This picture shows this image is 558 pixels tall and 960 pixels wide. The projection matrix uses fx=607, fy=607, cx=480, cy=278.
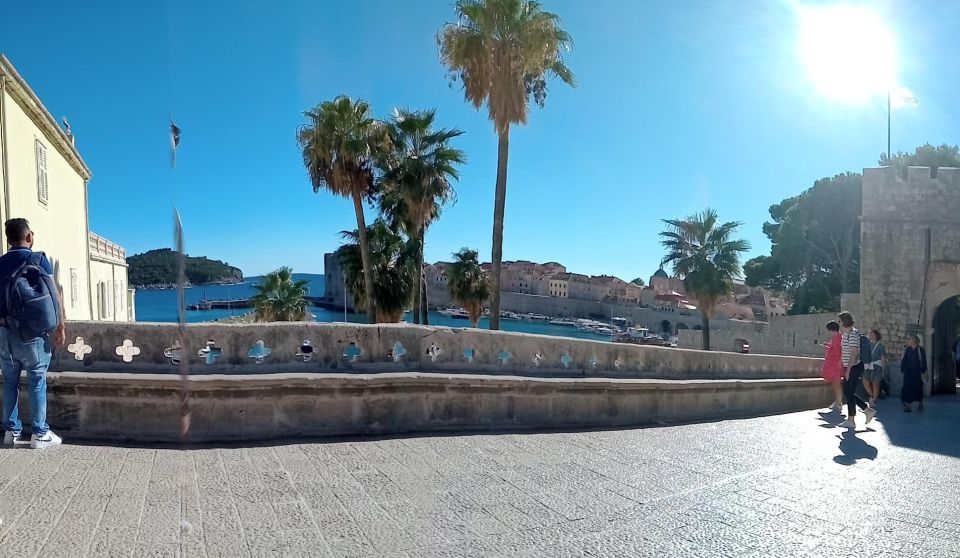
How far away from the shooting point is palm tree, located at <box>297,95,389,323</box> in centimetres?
1864

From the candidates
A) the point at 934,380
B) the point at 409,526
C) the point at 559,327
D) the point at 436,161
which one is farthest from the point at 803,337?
the point at 559,327

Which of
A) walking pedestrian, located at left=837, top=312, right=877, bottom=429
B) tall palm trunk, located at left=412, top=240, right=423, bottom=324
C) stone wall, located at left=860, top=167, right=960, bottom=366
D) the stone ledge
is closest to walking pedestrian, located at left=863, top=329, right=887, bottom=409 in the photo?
walking pedestrian, located at left=837, top=312, right=877, bottom=429

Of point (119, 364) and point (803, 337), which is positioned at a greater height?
point (119, 364)

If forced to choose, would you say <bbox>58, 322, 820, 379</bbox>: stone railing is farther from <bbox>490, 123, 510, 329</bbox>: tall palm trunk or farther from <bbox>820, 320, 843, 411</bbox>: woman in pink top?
<bbox>490, 123, 510, 329</bbox>: tall palm trunk

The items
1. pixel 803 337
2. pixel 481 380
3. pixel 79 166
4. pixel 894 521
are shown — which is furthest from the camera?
pixel 803 337

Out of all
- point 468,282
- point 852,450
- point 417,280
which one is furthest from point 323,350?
point 468,282

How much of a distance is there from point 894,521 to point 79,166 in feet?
67.2

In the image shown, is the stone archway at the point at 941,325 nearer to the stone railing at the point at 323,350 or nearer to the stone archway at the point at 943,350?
the stone archway at the point at 943,350

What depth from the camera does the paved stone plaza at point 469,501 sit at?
10.6ft

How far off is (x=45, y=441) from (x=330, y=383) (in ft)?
6.96

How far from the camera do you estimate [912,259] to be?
1480cm

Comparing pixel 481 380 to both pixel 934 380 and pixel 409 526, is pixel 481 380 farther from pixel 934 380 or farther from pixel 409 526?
pixel 934 380

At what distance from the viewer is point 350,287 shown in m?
22.6

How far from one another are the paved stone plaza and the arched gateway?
11020mm
